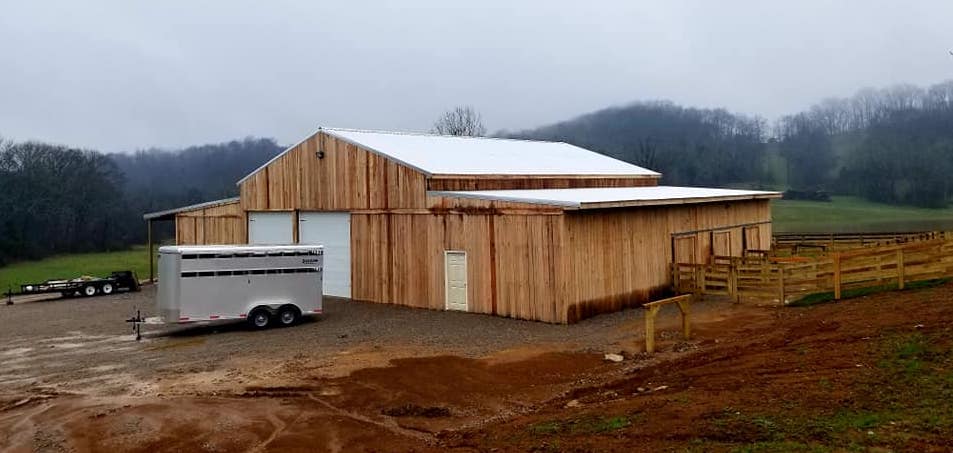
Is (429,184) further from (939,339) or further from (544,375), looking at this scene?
(939,339)

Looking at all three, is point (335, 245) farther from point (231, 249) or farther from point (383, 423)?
point (383, 423)

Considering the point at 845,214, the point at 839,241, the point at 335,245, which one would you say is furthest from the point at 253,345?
the point at 845,214

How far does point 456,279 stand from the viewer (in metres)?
21.2

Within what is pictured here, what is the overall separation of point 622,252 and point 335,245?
9732 mm

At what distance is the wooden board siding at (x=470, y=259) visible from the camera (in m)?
19.1

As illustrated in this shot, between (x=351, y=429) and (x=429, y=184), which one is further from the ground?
(x=429, y=184)

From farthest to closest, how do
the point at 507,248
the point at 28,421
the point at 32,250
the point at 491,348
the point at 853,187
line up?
the point at 853,187 → the point at 32,250 → the point at 507,248 → the point at 491,348 → the point at 28,421

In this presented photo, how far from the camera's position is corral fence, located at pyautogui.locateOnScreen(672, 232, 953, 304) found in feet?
61.1

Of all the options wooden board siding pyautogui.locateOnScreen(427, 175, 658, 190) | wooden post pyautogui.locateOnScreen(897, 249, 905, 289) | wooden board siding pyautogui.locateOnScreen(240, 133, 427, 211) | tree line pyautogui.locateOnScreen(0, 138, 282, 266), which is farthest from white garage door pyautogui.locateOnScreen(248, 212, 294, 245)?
tree line pyautogui.locateOnScreen(0, 138, 282, 266)

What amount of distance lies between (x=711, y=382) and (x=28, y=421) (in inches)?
394

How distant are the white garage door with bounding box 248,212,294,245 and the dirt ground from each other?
7805 millimetres

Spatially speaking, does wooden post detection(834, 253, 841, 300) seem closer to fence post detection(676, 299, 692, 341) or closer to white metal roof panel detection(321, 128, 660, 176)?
fence post detection(676, 299, 692, 341)

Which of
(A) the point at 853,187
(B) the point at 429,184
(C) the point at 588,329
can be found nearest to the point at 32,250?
(B) the point at 429,184

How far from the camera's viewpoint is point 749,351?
13211mm
